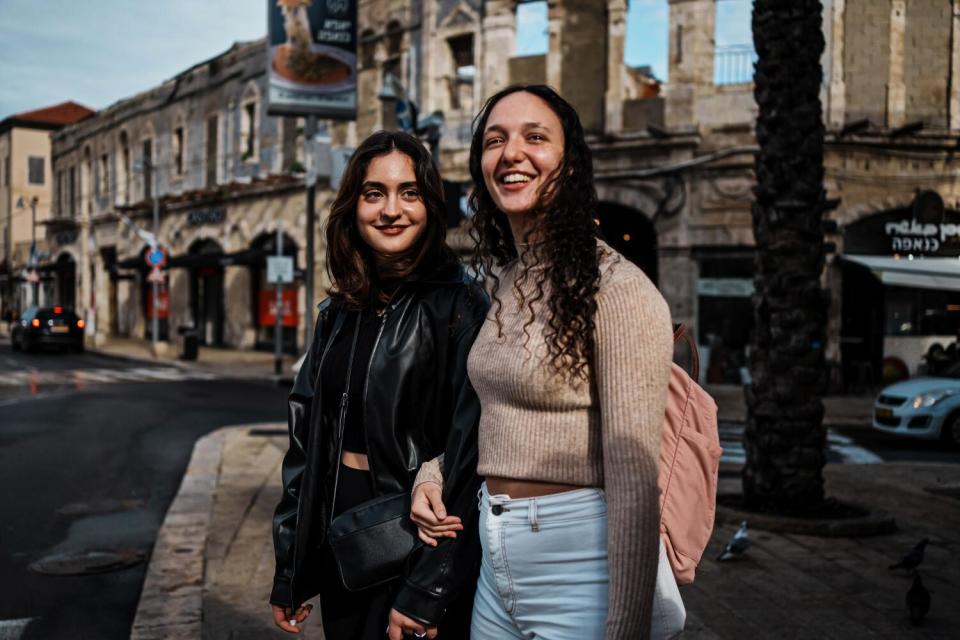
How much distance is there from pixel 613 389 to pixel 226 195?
30947mm

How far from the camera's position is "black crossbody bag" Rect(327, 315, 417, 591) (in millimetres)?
2270

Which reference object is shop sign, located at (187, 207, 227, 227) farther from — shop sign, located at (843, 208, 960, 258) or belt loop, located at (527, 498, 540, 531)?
belt loop, located at (527, 498, 540, 531)

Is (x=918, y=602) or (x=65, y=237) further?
(x=65, y=237)

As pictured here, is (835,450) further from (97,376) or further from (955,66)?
(97,376)

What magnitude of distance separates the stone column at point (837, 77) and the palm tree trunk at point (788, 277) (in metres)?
12.9

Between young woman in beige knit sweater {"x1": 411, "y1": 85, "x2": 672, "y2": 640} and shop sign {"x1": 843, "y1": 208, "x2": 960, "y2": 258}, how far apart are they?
58.3 ft

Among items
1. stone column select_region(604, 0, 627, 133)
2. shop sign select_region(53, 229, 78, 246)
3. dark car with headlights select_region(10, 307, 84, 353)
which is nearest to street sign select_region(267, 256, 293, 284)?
stone column select_region(604, 0, 627, 133)

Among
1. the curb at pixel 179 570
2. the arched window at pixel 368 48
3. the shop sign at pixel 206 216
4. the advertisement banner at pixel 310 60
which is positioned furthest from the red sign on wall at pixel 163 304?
the curb at pixel 179 570

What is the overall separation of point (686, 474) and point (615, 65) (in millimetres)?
19122

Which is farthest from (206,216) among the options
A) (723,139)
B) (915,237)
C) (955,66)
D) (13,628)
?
(13,628)

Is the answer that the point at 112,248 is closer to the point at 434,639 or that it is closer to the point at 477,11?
the point at 477,11

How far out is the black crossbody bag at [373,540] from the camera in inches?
89.4

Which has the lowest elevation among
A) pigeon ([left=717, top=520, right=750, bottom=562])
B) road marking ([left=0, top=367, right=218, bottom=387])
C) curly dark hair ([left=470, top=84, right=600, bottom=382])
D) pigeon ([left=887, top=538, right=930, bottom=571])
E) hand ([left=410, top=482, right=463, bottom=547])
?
road marking ([left=0, top=367, right=218, bottom=387])

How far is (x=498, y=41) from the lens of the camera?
2156 centimetres
